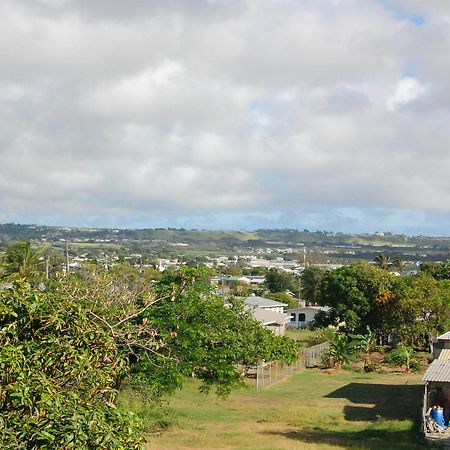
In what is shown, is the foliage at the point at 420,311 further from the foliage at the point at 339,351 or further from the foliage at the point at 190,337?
the foliage at the point at 190,337

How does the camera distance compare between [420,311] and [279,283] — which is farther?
[279,283]

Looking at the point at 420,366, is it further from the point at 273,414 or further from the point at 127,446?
the point at 127,446

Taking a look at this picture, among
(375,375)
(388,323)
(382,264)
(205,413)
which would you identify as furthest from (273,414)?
(382,264)

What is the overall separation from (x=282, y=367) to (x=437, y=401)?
20.7 metres

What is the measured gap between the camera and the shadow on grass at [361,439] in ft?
86.6

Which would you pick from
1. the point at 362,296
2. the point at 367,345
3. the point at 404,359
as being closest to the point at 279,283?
the point at 362,296

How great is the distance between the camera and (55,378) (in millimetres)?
10484

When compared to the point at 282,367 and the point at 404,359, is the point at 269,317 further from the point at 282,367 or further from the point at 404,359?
the point at 404,359

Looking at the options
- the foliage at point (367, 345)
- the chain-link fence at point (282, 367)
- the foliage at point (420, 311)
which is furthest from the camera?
the foliage at point (420, 311)

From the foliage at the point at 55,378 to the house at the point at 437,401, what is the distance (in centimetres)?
1979

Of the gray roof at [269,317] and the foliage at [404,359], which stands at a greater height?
the gray roof at [269,317]

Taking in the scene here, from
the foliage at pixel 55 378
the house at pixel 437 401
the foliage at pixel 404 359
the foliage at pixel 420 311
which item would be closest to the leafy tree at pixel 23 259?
the foliage at pixel 404 359

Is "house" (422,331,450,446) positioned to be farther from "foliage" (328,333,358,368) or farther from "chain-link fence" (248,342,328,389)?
"foliage" (328,333,358,368)

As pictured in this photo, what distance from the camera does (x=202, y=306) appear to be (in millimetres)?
23891
